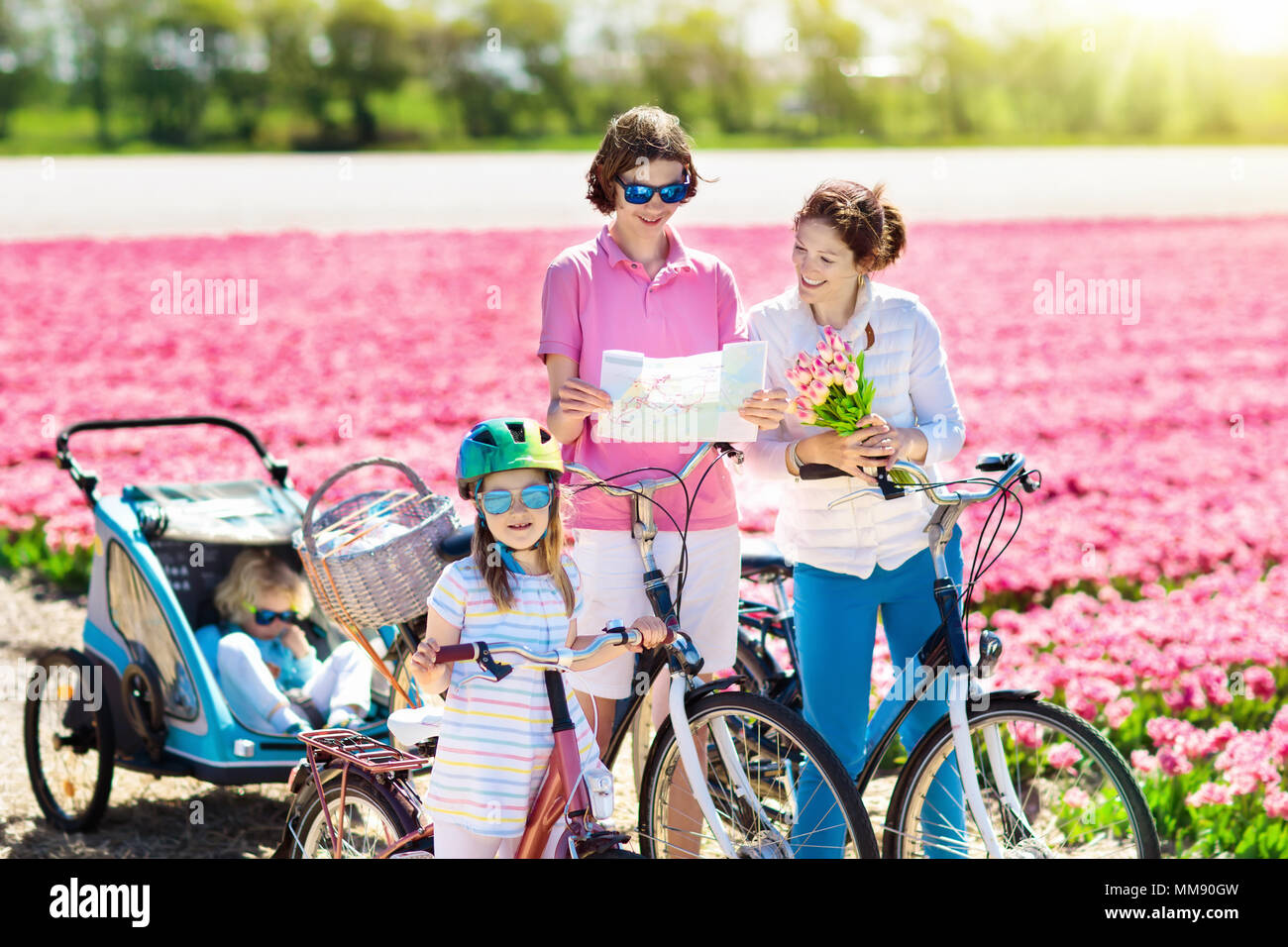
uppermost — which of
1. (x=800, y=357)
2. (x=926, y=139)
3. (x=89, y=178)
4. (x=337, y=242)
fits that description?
(x=926, y=139)

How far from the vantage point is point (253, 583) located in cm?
464

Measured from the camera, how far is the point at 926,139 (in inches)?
1984

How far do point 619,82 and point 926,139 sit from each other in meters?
13.4

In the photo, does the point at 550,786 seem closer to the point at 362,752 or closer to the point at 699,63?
the point at 362,752

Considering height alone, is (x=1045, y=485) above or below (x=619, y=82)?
below

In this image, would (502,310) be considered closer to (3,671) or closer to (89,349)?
(89,349)

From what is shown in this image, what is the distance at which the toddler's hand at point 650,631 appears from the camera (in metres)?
2.99

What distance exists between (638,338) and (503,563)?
736mm

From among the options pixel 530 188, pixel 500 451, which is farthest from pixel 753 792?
pixel 530 188

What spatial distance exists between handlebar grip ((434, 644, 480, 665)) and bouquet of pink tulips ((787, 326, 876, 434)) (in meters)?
0.95

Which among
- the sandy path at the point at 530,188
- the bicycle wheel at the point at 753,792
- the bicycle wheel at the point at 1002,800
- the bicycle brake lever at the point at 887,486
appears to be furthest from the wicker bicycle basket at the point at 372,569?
the sandy path at the point at 530,188

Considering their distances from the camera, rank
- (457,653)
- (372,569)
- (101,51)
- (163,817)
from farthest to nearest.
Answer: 1. (101,51)
2. (163,817)
3. (372,569)
4. (457,653)

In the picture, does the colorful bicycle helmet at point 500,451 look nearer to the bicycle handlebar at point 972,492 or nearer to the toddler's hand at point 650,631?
the toddler's hand at point 650,631
